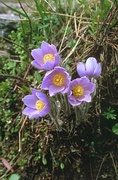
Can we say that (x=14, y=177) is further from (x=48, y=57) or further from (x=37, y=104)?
(x=48, y=57)

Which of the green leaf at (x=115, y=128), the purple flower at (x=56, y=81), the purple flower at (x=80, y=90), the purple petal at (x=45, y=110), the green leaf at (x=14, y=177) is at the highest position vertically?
the purple flower at (x=56, y=81)

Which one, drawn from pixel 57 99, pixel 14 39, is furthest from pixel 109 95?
pixel 14 39

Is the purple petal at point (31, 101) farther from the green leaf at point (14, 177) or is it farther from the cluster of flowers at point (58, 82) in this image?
the green leaf at point (14, 177)

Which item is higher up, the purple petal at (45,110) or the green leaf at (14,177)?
the purple petal at (45,110)

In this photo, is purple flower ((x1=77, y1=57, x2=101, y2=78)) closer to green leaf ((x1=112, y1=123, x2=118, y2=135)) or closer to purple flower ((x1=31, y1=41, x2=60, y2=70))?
purple flower ((x1=31, y1=41, x2=60, y2=70))

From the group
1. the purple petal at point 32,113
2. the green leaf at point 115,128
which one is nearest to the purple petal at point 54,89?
the purple petal at point 32,113

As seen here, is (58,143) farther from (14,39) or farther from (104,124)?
(14,39)

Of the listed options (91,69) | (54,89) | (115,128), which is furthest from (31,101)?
(115,128)
